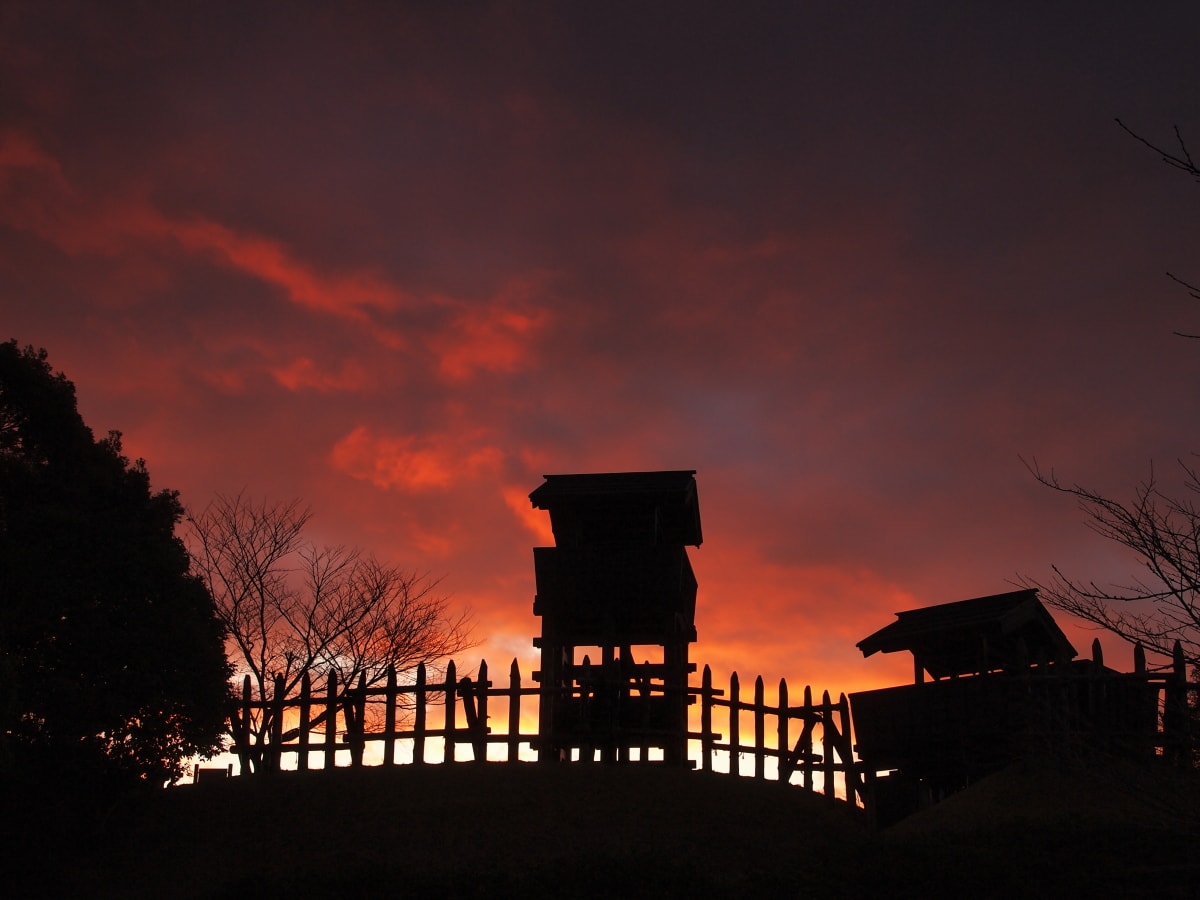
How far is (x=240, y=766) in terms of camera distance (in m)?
24.0

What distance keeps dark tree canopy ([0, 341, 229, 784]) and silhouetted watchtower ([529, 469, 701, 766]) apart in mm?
7493

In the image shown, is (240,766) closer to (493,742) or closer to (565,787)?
(493,742)

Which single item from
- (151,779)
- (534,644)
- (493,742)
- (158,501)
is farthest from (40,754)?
(534,644)

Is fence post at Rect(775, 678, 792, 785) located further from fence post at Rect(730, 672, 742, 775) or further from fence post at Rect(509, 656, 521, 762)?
fence post at Rect(509, 656, 521, 762)

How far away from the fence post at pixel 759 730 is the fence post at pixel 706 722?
3.71ft

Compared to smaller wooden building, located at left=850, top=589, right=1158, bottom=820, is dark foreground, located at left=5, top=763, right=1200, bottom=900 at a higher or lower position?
lower

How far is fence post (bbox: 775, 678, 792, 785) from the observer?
78.1ft

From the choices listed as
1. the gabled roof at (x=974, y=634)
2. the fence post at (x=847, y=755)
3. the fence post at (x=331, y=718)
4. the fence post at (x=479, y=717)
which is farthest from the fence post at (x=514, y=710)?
the gabled roof at (x=974, y=634)

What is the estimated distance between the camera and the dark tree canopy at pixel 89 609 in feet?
59.8

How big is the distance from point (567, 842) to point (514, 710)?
5050mm

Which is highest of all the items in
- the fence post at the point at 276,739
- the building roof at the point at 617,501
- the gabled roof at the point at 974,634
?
the building roof at the point at 617,501

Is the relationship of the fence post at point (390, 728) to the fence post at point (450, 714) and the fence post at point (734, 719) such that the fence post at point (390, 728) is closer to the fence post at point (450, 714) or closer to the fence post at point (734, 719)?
the fence post at point (450, 714)

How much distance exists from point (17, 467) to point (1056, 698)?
22076 mm

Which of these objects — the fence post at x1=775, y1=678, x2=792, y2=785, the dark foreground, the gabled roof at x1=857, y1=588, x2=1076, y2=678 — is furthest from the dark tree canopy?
the gabled roof at x1=857, y1=588, x2=1076, y2=678
